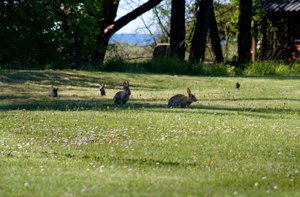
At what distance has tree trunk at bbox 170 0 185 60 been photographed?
3719 centimetres

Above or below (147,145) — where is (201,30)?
above

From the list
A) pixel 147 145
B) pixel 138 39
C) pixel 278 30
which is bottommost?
pixel 147 145

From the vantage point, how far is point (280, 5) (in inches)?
1736

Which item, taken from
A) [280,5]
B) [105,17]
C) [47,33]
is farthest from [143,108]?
[280,5]

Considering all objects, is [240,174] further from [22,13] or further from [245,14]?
[245,14]

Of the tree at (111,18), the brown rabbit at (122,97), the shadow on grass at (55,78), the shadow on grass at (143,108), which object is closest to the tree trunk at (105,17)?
the tree at (111,18)

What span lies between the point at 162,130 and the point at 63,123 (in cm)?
207

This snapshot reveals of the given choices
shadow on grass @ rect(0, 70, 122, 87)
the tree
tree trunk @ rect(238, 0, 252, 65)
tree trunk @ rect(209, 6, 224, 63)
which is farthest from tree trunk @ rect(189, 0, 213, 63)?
shadow on grass @ rect(0, 70, 122, 87)

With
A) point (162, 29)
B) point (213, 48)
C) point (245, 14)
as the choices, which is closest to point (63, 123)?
point (245, 14)

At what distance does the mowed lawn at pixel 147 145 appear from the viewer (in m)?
9.11

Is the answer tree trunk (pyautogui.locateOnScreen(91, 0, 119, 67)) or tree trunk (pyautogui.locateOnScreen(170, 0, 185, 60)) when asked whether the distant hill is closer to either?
tree trunk (pyautogui.locateOnScreen(91, 0, 119, 67))

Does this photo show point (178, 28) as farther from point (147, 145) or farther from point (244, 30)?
point (147, 145)

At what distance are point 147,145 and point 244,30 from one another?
30787 mm

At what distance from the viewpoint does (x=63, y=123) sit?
15.4m
